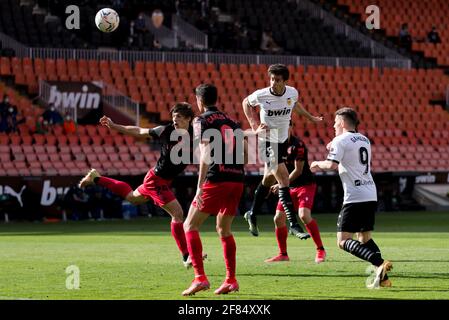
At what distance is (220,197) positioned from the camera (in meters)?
12.4

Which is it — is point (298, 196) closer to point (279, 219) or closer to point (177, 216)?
point (279, 219)

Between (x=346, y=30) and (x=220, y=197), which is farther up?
(x=346, y=30)

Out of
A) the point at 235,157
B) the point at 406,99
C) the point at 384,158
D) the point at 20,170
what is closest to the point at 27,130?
the point at 20,170

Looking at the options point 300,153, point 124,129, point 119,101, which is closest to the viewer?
point 124,129

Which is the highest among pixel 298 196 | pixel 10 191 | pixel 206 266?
pixel 298 196

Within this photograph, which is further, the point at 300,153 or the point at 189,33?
the point at 189,33

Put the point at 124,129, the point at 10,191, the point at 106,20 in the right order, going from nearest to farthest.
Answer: the point at 124,129, the point at 106,20, the point at 10,191

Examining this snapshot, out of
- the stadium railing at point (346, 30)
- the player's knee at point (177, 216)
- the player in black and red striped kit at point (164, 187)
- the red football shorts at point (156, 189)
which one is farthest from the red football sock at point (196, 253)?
the stadium railing at point (346, 30)

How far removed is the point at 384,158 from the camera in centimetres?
3928

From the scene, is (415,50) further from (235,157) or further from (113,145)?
(235,157)

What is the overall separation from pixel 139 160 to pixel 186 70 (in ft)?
20.0

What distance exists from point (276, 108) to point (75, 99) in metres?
19.2

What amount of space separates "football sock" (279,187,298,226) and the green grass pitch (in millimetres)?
669

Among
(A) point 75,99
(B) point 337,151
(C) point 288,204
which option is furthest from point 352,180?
(A) point 75,99
